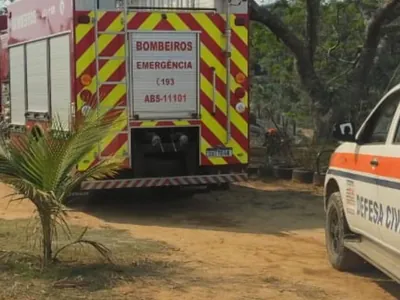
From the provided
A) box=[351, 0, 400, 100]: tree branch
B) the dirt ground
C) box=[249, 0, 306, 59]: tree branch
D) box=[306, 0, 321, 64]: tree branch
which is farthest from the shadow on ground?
box=[306, 0, 321, 64]: tree branch

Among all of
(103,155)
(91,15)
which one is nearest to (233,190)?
(103,155)

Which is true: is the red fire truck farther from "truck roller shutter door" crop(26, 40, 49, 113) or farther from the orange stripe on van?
the orange stripe on van

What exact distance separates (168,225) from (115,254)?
2.58 meters

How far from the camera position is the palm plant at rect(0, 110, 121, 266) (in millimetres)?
7242

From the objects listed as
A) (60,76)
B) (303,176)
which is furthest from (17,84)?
(303,176)

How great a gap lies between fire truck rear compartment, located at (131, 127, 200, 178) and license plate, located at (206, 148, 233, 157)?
0.60 feet

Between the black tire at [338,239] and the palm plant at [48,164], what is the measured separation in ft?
7.72

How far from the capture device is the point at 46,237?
24.5 feet

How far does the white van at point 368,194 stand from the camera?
6.11 m

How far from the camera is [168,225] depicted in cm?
1092

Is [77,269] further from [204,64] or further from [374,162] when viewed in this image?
[204,64]

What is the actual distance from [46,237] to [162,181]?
407 centimetres

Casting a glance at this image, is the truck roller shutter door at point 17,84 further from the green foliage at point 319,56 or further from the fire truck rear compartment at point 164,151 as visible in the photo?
the green foliage at point 319,56

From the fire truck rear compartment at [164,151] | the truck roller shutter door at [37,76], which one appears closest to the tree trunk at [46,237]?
the fire truck rear compartment at [164,151]
